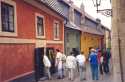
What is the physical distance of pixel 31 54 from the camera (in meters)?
19.1

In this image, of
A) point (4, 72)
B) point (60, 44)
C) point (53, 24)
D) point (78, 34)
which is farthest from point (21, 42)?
point (78, 34)

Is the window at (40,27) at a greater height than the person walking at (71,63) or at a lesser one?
greater

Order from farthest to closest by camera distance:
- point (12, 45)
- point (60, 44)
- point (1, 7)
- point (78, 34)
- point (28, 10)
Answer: point (78, 34)
point (60, 44)
point (28, 10)
point (12, 45)
point (1, 7)

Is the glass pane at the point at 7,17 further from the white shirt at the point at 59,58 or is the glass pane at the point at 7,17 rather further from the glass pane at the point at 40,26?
the white shirt at the point at 59,58

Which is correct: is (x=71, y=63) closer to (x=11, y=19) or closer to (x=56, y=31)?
(x=11, y=19)

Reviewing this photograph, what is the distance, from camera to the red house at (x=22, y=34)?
1516cm

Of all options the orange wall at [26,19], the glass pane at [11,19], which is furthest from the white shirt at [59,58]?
the glass pane at [11,19]

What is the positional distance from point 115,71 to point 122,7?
1.34 m

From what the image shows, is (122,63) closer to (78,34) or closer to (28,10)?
(28,10)

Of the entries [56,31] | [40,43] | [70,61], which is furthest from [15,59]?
[56,31]

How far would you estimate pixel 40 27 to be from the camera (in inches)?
845

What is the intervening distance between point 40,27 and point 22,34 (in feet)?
13.3

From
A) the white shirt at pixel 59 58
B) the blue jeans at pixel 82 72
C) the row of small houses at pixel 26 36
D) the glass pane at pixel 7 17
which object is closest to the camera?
the glass pane at pixel 7 17

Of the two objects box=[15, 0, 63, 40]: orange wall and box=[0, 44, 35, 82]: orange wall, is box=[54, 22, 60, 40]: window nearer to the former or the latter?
box=[15, 0, 63, 40]: orange wall
